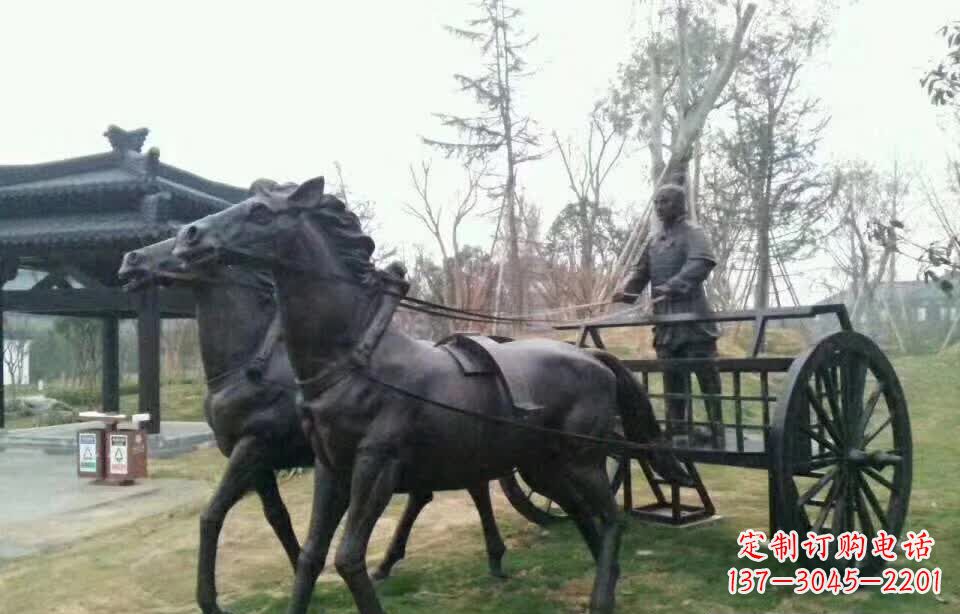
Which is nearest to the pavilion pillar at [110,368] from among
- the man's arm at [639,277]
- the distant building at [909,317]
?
the man's arm at [639,277]

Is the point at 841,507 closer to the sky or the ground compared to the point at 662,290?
closer to the ground

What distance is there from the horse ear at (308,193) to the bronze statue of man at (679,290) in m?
2.54

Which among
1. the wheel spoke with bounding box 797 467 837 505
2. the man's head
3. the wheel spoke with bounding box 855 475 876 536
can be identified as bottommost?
the wheel spoke with bounding box 855 475 876 536

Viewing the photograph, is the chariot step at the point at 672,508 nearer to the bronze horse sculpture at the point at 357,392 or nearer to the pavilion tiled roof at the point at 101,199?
the bronze horse sculpture at the point at 357,392

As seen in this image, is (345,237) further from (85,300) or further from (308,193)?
(85,300)

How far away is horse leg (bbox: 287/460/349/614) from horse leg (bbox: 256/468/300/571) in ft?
3.03

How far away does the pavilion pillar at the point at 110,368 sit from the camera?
48.6ft

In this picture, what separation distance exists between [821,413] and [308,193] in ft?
9.81

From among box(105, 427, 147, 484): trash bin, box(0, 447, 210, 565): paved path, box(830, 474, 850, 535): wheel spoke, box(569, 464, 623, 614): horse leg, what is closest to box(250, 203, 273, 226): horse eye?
box(569, 464, 623, 614): horse leg

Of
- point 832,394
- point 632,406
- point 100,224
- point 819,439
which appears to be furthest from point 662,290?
point 100,224

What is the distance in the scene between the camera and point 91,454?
951 cm

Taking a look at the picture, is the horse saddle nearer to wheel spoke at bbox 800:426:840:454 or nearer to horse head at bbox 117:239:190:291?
wheel spoke at bbox 800:426:840:454

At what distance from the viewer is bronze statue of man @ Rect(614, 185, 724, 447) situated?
5.14 metres

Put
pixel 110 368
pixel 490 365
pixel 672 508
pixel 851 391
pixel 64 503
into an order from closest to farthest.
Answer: pixel 490 365 < pixel 851 391 < pixel 672 508 < pixel 64 503 < pixel 110 368
